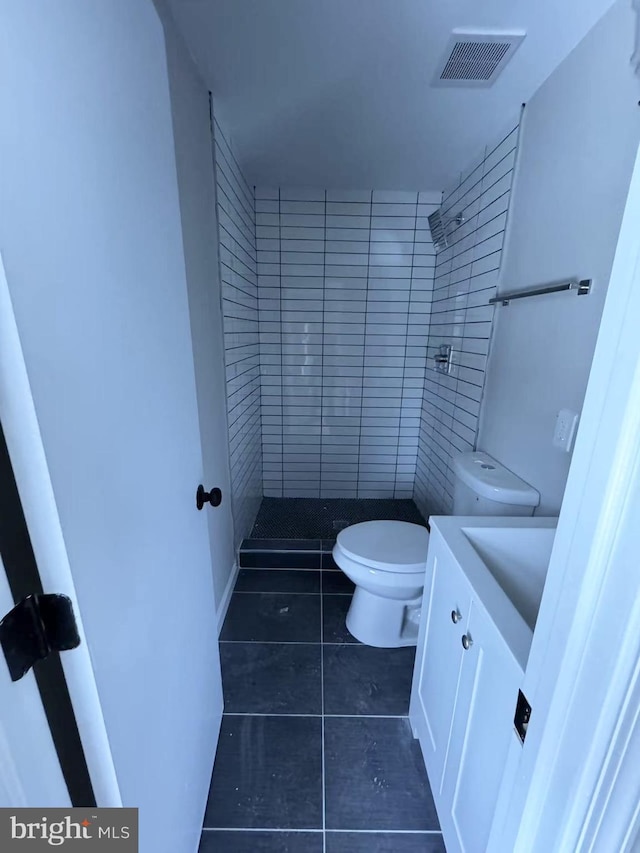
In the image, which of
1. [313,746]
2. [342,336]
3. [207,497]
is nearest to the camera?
[207,497]

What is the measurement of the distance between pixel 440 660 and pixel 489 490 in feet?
1.94

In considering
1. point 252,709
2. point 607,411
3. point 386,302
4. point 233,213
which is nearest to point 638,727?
point 607,411

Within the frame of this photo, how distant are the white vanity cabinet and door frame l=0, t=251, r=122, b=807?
63 cm

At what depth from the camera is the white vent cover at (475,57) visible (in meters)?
1.12

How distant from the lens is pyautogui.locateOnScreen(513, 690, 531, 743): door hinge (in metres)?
0.56

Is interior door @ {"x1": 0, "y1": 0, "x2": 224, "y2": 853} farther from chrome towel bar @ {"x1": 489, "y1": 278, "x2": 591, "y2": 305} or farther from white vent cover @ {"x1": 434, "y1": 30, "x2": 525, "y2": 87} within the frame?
chrome towel bar @ {"x1": 489, "y1": 278, "x2": 591, "y2": 305}

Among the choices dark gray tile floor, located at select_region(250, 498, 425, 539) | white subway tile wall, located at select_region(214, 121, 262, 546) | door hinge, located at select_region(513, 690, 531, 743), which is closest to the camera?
door hinge, located at select_region(513, 690, 531, 743)

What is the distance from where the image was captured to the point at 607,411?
375 millimetres

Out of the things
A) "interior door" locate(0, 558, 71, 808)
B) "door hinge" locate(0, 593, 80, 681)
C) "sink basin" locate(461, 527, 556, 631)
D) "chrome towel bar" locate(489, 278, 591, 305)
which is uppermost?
"chrome towel bar" locate(489, 278, 591, 305)

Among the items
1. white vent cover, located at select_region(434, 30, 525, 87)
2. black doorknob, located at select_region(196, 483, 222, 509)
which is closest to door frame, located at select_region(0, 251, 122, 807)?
black doorknob, located at select_region(196, 483, 222, 509)

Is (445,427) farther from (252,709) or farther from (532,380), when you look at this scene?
(252,709)

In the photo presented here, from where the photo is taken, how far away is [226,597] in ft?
6.14

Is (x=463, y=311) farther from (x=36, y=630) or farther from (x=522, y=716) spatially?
(x=36, y=630)

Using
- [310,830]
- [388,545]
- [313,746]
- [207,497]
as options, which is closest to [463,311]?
[388,545]
